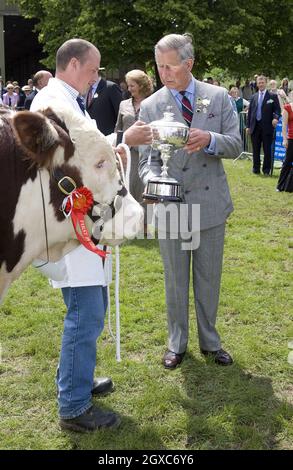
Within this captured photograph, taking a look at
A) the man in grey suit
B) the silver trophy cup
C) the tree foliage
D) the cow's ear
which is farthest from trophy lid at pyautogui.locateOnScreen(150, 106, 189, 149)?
the tree foliage

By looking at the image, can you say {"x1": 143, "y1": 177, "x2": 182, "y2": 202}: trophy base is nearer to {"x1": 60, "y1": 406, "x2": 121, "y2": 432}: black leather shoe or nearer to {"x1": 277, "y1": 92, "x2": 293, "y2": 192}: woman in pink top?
{"x1": 60, "y1": 406, "x2": 121, "y2": 432}: black leather shoe

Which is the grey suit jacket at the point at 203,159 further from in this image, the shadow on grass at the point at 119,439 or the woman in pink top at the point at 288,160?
the woman in pink top at the point at 288,160

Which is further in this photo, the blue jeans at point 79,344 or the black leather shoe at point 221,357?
the black leather shoe at point 221,357

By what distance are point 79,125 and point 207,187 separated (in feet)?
6.37

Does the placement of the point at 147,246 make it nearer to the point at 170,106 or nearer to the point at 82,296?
the point at 170,106

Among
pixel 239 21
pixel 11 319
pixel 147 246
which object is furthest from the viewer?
pixel 239 21

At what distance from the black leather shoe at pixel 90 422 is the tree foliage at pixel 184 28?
68.8ft

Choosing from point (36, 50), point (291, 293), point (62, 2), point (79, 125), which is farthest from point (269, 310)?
point (36, 50)

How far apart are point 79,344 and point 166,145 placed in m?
1.35

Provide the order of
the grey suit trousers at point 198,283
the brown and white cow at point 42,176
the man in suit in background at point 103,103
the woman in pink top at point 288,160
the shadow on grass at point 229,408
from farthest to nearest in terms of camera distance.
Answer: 1. the woman in pink top at point 288,160
2. the man in suit in background at point 103,103
3. the grey suit trousers at point 198,283
4. the shadow on grass at point 229,408
5. the brown and white cow at point 42,176

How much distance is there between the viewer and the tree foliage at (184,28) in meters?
23.1

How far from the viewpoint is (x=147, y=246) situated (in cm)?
770

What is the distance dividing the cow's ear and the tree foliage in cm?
2165

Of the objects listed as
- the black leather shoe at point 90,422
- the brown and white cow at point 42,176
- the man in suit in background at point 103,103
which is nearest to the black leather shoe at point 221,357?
the black leather shoe at point 90,422
